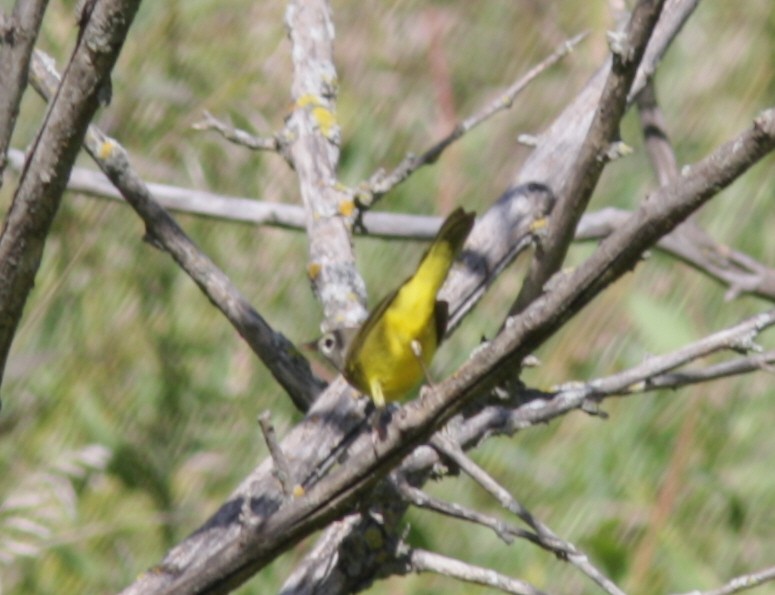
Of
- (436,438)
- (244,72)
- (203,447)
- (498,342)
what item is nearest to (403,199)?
(244,72)

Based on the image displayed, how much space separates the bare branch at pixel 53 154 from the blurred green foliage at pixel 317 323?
1298 mm

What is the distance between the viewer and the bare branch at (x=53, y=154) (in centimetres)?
120

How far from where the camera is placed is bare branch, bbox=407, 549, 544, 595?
1.46 m

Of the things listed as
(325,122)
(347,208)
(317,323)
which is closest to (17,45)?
(347,208)

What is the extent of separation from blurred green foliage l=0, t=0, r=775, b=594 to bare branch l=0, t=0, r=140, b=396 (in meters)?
1.30

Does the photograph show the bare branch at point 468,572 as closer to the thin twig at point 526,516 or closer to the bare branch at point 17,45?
the thin twig at point 526,516

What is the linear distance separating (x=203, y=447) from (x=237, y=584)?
1483 millimetres

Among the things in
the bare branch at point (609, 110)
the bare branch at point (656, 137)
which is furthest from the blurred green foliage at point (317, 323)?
the bare branch at point (609, 110)

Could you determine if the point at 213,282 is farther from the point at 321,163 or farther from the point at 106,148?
the point at 321,163

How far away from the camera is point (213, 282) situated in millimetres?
1784

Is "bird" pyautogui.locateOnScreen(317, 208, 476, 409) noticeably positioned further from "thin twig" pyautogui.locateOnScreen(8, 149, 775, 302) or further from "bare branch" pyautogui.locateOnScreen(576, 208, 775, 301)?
"bare branch" pyautogui.locateOnScreen(576, 208, 775, 301)

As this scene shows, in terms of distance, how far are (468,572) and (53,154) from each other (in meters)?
0.59

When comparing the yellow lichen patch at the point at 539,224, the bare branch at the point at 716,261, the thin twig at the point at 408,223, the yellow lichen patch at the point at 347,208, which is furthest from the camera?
the bare branch at the point at 716,261

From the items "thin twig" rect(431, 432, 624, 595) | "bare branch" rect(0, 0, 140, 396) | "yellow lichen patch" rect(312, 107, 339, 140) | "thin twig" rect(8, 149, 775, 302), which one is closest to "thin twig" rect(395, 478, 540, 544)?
"thin twig" rect(431, 432, 624, 595)
